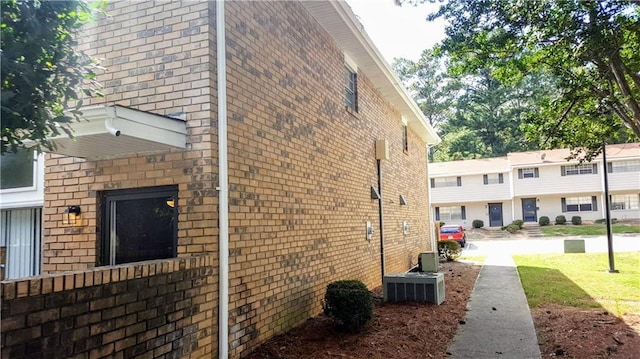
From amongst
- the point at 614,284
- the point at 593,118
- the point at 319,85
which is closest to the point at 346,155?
the point at 319,85

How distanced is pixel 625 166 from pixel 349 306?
38779 millimetres

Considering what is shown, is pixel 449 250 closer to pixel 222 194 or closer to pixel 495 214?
pixel 222 194

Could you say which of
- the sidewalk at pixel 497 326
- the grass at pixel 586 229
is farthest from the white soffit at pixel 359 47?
the grass at pixel 586 229

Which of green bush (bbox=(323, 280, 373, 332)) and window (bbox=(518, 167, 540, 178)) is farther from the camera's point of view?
window (bbox=(518, 167, 540, 178))

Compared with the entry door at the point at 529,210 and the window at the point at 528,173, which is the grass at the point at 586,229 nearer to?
the entry door at the point at 529,210

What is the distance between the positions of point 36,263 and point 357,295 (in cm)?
459

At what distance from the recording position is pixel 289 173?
252 inches

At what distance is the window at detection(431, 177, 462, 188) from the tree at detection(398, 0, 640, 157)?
30544 mm

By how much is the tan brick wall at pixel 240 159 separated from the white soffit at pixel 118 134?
19 centimetres

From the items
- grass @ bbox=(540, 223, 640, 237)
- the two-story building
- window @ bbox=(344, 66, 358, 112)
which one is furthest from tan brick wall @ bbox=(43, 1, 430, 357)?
the two-story building

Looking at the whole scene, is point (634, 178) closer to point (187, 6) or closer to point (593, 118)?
point (593, 118)

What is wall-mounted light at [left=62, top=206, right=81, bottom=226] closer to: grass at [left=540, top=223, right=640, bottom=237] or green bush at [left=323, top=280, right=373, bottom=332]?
green bush at [left=323, top=280, right=373, bottom=332]

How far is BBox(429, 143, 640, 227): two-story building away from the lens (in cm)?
3609

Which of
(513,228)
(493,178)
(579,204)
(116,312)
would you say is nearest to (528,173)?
(493,178)
